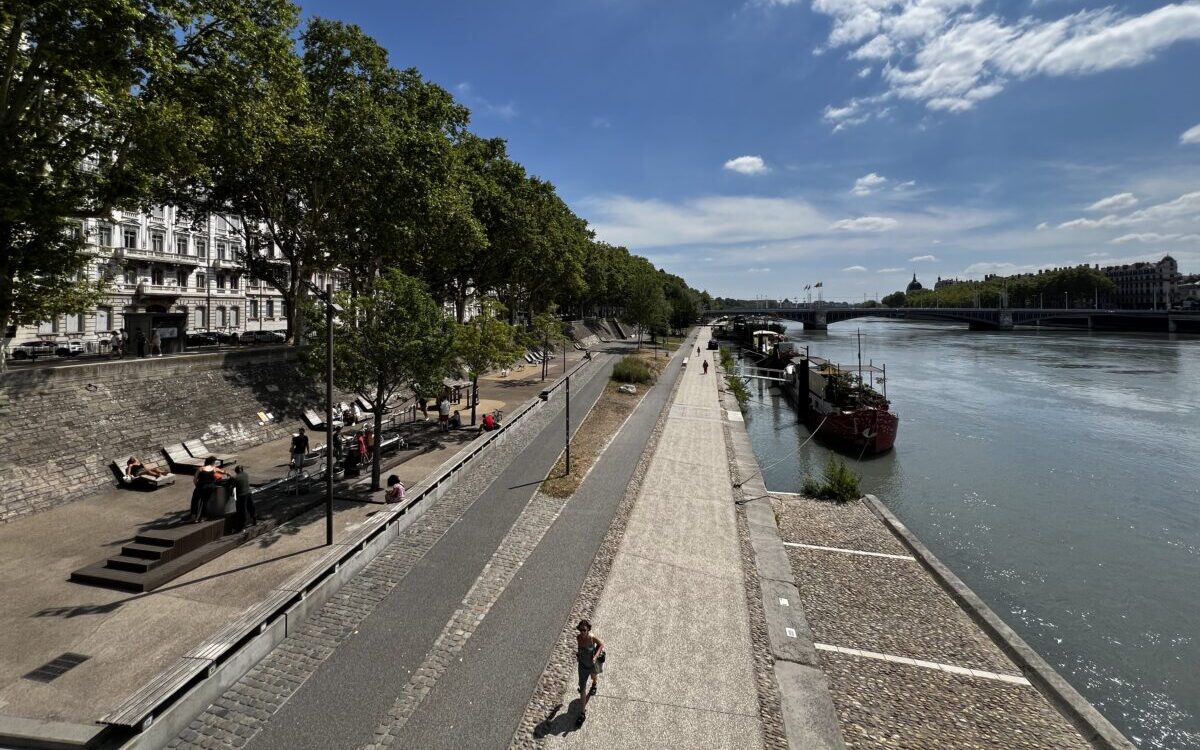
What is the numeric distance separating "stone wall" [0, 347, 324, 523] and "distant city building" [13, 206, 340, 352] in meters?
13.7

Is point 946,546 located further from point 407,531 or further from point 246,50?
point 246,50

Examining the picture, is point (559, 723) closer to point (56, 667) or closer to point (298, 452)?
point (56, 667)

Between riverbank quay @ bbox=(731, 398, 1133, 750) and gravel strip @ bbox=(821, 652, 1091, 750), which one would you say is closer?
gravel strip @ bbox=(821, 652, 1091, 750)

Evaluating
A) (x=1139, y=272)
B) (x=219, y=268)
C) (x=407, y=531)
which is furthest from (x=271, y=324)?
(x=1139, y=272)

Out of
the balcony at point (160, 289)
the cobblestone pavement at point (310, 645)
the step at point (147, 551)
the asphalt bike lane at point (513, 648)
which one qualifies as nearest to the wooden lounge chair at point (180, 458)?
the step at point (147, 551)

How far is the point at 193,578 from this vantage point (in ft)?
38.9

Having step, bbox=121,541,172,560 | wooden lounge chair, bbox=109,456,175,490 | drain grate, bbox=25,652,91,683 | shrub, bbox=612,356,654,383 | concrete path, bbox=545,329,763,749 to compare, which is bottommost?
concrete path, bbox=545,329,763,749

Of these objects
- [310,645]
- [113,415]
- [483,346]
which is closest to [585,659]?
[310,645]

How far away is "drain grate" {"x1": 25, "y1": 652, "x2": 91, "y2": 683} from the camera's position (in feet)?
28.2

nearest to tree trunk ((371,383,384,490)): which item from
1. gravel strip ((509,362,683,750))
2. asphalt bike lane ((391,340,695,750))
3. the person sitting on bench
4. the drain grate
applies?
asphalt bike lane ((391,340,695,750))

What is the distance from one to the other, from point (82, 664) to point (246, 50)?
17.3 meters

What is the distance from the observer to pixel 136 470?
17.7 meters

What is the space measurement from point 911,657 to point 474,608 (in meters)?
8.58

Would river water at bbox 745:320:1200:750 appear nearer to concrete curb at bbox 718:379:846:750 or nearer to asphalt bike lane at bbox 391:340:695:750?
concrete curb at bbox 718:379:846:750
